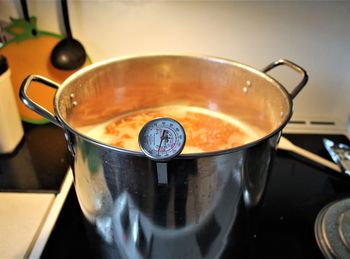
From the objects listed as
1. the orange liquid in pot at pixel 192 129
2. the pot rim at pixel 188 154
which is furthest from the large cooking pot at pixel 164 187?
the orange liquid in pot at pixel 192 129

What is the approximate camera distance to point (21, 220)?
2.06ft

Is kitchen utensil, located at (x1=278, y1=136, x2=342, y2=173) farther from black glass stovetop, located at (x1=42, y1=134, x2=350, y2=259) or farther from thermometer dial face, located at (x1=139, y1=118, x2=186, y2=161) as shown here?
thermometer dial face, located at (x1=139, y1=118, x2=186, y2=161)

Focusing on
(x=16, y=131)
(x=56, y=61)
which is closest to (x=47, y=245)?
(x=16, y=131)

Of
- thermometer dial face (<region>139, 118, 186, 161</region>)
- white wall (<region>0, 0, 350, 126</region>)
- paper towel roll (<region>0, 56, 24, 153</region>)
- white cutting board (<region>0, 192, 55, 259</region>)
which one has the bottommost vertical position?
white cutting board (<region>0, 192, 55, 259</region>)

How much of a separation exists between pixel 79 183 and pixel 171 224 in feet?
0.51

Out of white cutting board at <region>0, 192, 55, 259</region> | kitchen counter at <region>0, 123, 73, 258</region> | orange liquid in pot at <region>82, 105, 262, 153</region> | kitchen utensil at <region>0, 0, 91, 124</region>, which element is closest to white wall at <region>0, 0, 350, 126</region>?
kitchen utensil at <region>0, 0, 91, 124</region>

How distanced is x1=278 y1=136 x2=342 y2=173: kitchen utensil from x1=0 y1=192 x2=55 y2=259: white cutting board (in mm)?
553

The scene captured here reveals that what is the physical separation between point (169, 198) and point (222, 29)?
54 centimetres

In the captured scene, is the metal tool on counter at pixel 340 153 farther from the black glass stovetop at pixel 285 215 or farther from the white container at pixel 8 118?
the white container at pixel 8 118

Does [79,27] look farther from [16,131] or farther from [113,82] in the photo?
[16,131]

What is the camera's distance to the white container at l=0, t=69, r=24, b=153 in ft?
2.43

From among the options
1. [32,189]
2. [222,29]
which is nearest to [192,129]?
[222,29]

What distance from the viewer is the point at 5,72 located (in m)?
0.74

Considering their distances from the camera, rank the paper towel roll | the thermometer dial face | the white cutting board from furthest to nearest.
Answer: the paper towel roll
the white cutting board
the thermometer dial face
